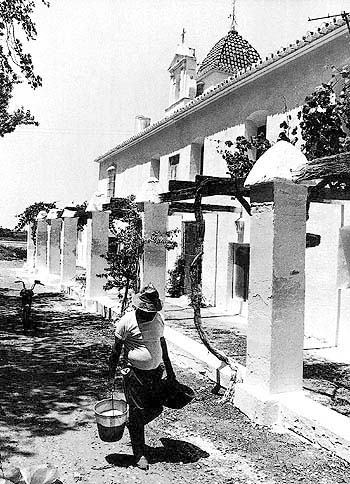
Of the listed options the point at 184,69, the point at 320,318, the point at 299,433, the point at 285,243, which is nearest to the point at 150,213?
the point at 320,318

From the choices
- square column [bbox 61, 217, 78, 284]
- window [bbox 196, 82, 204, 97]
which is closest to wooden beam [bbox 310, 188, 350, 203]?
square column [bbox 61, 217, 78, 284]

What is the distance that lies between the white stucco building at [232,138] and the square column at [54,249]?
3.33 m

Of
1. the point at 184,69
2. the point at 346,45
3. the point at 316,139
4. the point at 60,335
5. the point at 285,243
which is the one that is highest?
the point at 184,69

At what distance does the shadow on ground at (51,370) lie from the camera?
18.4 ft

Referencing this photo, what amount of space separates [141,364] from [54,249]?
1762 cm

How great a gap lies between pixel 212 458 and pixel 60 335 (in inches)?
250

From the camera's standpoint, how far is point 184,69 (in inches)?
713

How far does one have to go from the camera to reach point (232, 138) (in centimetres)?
1288

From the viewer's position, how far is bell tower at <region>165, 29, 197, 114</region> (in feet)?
59.0

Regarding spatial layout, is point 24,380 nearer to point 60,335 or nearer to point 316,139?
point 60,335

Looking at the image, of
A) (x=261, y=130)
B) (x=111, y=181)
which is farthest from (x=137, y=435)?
(x=111, y=181)

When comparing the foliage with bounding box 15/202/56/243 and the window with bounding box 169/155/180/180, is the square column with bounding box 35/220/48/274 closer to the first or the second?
the foliage with bounding box 15/202/56/243

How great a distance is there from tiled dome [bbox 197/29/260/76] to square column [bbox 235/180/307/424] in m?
13.3

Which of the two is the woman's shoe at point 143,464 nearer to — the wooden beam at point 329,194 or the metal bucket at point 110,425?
the metal bucket at point 110,425
